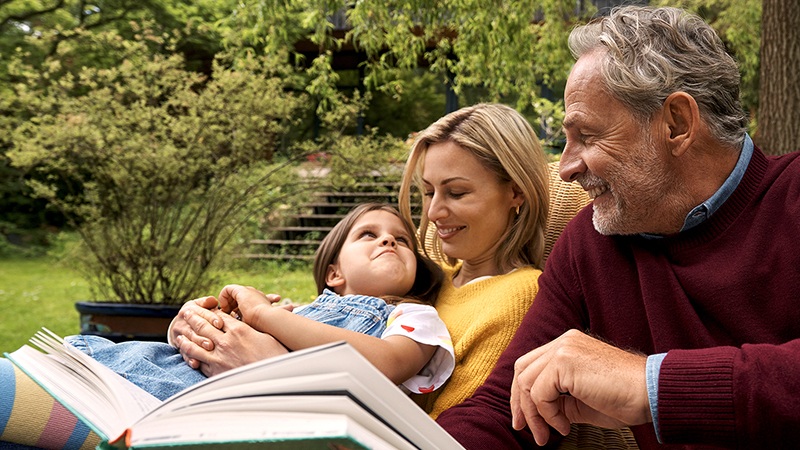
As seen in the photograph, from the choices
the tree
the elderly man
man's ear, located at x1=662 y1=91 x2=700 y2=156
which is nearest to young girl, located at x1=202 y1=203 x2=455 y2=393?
the elderly man

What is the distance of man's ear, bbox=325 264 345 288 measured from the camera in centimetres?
216

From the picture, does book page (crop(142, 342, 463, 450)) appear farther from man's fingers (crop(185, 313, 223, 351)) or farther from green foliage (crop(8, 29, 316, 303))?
green foliage (crop(8, 29, 316, 303))

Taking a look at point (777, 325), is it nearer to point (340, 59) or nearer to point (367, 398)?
point (367, 398)

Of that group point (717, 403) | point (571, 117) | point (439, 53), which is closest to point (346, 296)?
point (571, 117)

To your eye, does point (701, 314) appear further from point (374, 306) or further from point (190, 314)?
point (190, 314)

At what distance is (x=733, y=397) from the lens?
3.30 ft

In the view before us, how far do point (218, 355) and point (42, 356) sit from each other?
46cm

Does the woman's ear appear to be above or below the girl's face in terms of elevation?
above

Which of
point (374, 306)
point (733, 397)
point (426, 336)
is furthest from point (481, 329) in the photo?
point (733, 397)

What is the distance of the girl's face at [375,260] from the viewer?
2.03 m

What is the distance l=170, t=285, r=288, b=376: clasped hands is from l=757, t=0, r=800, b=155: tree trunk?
388 centimetres

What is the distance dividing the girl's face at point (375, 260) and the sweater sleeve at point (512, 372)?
54cm

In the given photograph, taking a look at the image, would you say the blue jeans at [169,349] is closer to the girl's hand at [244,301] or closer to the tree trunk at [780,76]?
the girl's hand at [244,301]

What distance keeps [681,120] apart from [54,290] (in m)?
8.89
